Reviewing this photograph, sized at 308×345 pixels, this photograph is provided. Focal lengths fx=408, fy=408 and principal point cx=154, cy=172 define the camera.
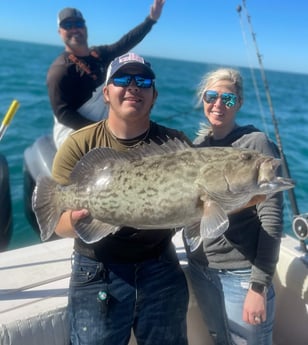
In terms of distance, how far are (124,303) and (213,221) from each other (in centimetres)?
80

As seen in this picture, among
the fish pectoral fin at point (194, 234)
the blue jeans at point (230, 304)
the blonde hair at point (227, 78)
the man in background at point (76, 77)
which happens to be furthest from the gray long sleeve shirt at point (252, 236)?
the man in background at point (76, 77)

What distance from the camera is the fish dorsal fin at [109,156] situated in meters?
2.26

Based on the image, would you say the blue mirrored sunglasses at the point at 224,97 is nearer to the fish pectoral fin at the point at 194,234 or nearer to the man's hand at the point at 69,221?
the fish pectoral fin at the point at 194,234

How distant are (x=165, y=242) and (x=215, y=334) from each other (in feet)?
2.84

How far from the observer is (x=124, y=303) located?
2.44 m

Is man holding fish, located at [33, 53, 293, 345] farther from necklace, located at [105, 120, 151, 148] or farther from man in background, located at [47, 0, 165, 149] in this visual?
man in background, located at [47, 0, 165, 149]

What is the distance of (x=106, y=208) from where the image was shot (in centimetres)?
221

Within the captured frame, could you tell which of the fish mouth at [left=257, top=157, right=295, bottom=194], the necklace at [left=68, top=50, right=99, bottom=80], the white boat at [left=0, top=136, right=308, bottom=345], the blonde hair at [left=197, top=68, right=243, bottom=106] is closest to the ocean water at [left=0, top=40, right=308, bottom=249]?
the blonde hair at [left=197, top=68, right=243, bottom=106]

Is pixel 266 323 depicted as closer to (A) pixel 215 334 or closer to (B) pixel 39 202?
(A) pixel 215 334

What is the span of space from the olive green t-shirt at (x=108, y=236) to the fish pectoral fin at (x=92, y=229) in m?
0.19

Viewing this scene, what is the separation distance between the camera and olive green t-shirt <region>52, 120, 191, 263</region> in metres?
2.40

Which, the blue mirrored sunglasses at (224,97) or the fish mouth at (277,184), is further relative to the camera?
the blue mirrored sunglasses at (224,97)

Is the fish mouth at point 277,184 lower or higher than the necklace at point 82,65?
lower

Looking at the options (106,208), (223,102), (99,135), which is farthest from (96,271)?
(223,102)
